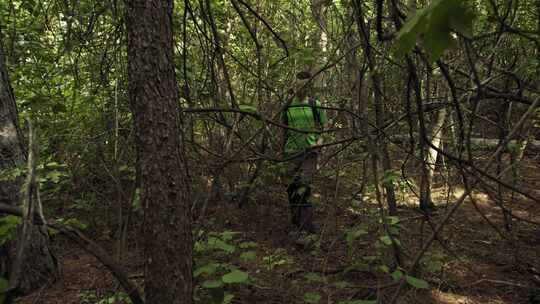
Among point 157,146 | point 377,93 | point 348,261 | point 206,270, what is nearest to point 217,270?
point 206,270

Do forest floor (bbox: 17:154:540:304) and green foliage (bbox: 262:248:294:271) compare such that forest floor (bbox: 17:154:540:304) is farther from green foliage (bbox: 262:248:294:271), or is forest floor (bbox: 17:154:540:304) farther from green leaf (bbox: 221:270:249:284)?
green leaf (bbox: 221:270:249:284)

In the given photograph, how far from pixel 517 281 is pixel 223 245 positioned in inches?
117

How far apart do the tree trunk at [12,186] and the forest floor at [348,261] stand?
187 mm

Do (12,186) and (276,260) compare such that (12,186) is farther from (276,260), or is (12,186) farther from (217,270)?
(276,260)

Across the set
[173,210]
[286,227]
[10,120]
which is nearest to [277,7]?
[286,227]

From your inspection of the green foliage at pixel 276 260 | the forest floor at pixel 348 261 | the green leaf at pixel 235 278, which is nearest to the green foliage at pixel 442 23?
the forest floor at pixel 348 261

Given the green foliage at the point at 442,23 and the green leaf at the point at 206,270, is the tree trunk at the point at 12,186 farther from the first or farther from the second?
the green foliage at the point at 442,23

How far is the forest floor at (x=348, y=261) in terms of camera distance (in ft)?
9.02

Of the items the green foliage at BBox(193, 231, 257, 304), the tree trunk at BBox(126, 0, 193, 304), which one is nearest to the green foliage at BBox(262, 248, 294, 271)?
the green foliage at BBox(193, 231, 257, 304)

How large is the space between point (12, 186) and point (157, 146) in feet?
9.42

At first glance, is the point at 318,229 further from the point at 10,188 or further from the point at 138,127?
the point at 138,127

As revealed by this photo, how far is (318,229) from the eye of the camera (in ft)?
16.2

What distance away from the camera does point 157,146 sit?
1.52 meters

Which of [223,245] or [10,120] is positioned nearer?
[223,245]
